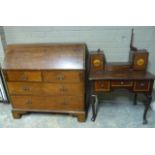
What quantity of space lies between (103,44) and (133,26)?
1.61ft

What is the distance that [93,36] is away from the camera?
2.48 m

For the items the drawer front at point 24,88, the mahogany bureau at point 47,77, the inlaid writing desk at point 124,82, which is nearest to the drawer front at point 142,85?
the inlaid writing desk at point 124,82

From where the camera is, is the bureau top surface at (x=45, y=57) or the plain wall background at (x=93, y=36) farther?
the plain wall background at (x=93, y=36)

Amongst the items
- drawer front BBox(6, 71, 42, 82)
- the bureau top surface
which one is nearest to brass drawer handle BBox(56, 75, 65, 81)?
the bureau top surface

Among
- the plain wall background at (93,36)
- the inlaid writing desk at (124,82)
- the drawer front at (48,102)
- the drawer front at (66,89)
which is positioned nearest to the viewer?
the inlaid writing desk at (124,82)

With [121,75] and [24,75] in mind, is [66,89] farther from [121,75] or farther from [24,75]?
[121,75]

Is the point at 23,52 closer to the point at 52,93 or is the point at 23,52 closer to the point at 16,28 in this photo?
the point at 16,28

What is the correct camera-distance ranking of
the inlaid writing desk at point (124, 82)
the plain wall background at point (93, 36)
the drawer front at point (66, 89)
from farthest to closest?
the plain wall background at point (93, 36) < the drawer front at point (66, 89) < the inlaid writing desk at point (124, 82)

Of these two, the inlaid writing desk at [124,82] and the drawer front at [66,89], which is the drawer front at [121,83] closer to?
the inlaid writing desk at [124,82]

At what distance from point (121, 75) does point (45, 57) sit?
1.02m

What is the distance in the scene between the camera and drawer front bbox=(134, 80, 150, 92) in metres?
2.06

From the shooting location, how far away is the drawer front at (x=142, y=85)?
206 cm

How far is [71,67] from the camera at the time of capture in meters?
2.04

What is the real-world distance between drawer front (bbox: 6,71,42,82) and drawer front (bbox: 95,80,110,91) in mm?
743
